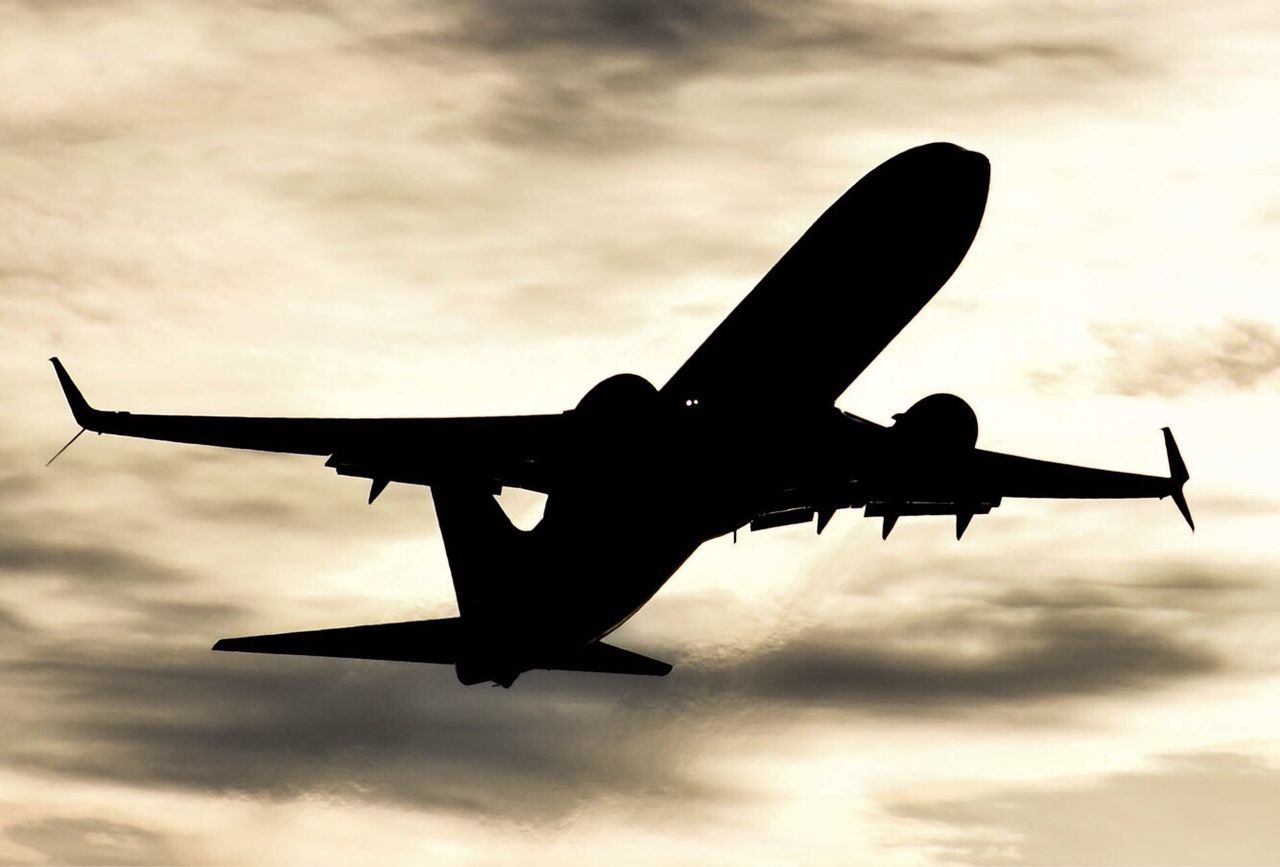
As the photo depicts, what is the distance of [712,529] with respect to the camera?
A: 62.4m

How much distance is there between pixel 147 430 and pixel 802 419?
19853 millimetres

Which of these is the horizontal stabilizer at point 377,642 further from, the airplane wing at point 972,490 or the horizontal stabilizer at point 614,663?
the airplane wing at point 972,490

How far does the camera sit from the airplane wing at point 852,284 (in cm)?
5719

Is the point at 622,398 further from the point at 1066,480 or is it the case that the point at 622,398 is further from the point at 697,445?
the point at 1066,480

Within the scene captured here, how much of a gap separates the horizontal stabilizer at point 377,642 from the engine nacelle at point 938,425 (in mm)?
16940

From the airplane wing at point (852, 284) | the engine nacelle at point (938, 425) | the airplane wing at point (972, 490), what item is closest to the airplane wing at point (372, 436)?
the airplane wing at point (852, 284)

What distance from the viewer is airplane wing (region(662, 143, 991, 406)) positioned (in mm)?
57188

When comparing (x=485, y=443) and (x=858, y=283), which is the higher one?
(x=858, y=283)

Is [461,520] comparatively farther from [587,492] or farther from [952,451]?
[952,451]

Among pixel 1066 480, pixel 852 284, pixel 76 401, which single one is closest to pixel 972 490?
pixel 1066 480

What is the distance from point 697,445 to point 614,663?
1271 cm

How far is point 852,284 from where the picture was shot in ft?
187

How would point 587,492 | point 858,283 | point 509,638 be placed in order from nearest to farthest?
point 858,283
point 587,492
point 509,638

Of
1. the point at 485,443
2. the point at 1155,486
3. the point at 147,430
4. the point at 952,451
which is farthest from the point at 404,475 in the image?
the point at 1155,486
